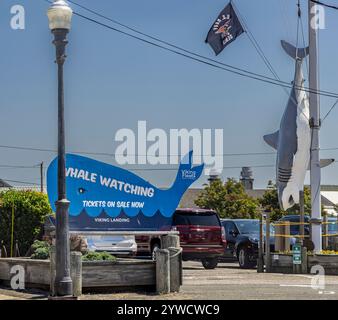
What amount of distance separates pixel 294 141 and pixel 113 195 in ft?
31.0

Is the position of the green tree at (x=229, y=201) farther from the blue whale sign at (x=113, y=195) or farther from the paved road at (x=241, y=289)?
the blue whale sign at (x=113, y=195)

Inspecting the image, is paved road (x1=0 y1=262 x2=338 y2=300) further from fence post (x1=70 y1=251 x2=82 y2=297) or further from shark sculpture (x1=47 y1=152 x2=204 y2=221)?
shark sculpture (x1=47 y1=152 x2=204 y2=221)

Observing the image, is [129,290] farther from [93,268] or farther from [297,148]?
[297,148]

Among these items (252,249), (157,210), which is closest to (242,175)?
(252,249)

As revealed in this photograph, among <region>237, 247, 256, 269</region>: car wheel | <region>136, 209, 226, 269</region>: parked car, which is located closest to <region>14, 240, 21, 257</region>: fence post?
<region>136, 209, 226, 269</region>: parked car

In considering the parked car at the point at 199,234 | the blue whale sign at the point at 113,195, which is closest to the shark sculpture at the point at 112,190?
the blue whale sign at the point at 113,195

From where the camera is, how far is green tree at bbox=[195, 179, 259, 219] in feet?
184

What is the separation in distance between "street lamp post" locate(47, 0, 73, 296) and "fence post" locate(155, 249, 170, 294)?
6.64 feet

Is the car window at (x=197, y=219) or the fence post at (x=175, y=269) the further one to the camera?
the car window at (x=197, y=219)

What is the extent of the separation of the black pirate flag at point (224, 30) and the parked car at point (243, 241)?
6.13m

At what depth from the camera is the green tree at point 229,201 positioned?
56156mm
